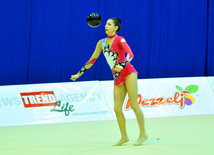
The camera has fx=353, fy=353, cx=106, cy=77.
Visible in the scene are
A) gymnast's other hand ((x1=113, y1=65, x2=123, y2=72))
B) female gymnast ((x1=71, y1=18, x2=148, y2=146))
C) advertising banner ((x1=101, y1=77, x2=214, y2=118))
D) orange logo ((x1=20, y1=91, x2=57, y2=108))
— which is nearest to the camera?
gymnast's other hand ((x1=113, y1=65, x2=123, y2=72))

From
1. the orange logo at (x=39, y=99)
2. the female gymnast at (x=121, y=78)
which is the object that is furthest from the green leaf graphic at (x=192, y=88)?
the female gymnast at (x=121, y=78)

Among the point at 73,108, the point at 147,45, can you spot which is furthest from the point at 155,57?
the point at 73,108

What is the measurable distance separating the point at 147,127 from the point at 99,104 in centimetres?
146

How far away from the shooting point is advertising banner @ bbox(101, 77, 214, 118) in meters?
7.48

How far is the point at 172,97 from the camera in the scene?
7707 millimetres

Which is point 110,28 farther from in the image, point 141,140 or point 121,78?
point 141,140

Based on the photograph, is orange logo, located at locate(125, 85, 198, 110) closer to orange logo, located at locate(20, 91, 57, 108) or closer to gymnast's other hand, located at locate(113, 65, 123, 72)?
orange logo, located at locate(20, 91, 57, 108)

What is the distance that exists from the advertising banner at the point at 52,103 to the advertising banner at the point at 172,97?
32 cm

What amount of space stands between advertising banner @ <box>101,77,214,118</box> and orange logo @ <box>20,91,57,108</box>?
1135mm

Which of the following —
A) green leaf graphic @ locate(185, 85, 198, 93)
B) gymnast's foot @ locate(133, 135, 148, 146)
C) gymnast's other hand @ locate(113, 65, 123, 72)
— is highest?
gymnast's other hand @ locate(113, 65, 123, 72)

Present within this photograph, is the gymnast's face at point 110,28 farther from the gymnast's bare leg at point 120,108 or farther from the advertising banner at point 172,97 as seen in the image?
the advertising banner at point 172,97

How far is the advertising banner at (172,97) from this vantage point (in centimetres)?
748

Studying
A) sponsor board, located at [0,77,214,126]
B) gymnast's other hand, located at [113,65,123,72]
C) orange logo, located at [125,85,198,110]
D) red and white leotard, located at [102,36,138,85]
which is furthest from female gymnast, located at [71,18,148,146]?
orange logo, located at [125,85,198,110]

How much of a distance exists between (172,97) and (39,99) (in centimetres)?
287
